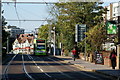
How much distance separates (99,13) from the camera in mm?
56188

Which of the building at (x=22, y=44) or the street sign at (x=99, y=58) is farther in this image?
the building at (x=22, y=44)

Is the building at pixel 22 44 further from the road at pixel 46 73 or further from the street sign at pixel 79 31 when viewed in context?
the road at pixel 46 73

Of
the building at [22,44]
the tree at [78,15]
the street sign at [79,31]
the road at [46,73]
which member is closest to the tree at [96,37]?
the street sign at [79,31]

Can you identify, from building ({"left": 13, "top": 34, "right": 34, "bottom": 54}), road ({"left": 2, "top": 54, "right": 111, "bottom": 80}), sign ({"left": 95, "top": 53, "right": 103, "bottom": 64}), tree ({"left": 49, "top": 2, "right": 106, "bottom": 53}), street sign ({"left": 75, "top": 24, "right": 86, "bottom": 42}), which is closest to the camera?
road ({"left": 2, "top": 54, "right": 111, "bottom": 80})

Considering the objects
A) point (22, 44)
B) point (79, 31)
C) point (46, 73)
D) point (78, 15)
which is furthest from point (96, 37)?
point (22, 44)

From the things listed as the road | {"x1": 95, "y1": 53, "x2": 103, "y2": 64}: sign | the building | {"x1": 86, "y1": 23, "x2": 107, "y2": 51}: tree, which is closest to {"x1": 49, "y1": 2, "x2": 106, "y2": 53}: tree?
{"x1": 86, "y1": 23, "x2": 107, "y2": 51}: tree

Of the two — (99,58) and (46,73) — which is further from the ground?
(99,58)

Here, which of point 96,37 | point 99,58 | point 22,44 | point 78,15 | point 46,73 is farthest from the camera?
point 22,44

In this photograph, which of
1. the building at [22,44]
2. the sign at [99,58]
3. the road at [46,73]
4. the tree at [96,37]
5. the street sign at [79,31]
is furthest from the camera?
the building at [22,44]

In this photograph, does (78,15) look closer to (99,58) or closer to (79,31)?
(79,31)

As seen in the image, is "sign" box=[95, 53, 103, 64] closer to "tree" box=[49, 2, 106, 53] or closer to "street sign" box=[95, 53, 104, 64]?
"street sign" box=[95, 53, 104, 64]

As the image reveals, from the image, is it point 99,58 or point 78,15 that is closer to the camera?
point 99,58

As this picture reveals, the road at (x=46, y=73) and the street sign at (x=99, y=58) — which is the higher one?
the street sign at (x=99, y=58)

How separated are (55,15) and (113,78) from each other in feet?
138
